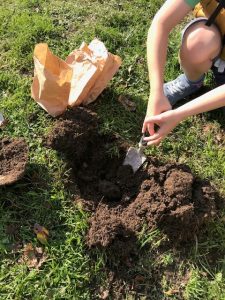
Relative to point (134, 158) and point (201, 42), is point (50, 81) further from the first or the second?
point (201, 42)

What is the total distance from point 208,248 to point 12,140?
4.71 ft

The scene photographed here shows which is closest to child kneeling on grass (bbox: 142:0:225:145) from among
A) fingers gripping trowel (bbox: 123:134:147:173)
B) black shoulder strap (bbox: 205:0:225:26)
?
black shoulder strap (bbox: 205:0:225:26)

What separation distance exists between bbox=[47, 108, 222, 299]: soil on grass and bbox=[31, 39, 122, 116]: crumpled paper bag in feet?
0.50

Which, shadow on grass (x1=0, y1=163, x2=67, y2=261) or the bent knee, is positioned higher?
the bent knee

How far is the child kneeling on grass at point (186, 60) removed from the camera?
88.8 inches

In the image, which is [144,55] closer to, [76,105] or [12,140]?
[76,105]

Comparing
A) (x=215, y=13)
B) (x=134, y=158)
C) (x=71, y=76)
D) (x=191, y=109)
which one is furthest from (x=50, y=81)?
(x=215, y=13)

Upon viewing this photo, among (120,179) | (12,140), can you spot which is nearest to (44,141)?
(12,140)

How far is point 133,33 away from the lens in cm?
341

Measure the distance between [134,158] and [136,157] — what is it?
2 centimetres

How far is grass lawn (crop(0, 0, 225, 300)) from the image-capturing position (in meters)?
2.31

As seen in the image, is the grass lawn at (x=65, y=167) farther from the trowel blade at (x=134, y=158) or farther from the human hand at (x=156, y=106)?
the human hand at (x=156, y=106)

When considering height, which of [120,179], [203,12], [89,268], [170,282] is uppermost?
[203,12]

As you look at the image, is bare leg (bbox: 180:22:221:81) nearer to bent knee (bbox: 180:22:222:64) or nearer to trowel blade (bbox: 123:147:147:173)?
bent knee (bbox: 180:22:222:64)
